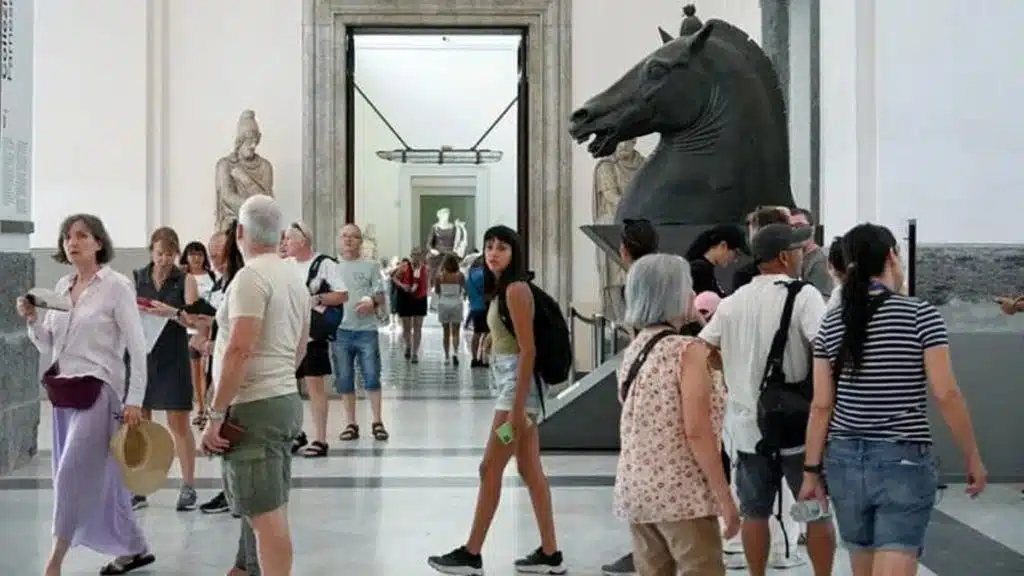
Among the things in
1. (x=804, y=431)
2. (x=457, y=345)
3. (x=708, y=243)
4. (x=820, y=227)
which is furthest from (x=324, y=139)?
(x=804, y=431)

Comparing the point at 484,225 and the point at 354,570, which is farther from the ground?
the point at 484,225

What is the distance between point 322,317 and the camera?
8.18 metres

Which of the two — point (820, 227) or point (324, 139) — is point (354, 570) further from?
point (324, 139)

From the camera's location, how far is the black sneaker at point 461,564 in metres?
5.12

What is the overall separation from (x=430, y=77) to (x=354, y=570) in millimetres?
21942

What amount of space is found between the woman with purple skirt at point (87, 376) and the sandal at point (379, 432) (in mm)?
4444

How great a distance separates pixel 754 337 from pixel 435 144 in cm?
2356

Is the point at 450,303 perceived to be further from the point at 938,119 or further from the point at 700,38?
the point at 700,38

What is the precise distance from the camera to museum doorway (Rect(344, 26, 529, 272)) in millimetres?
25969

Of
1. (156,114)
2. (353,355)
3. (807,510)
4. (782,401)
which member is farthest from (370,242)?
(807,510)

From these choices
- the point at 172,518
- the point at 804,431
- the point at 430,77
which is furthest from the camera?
the point at 430,77

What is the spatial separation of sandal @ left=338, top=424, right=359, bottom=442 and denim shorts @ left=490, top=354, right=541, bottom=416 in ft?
14.9

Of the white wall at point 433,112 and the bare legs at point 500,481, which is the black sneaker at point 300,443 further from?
the white wall at point 433,112

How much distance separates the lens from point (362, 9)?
15320mm
